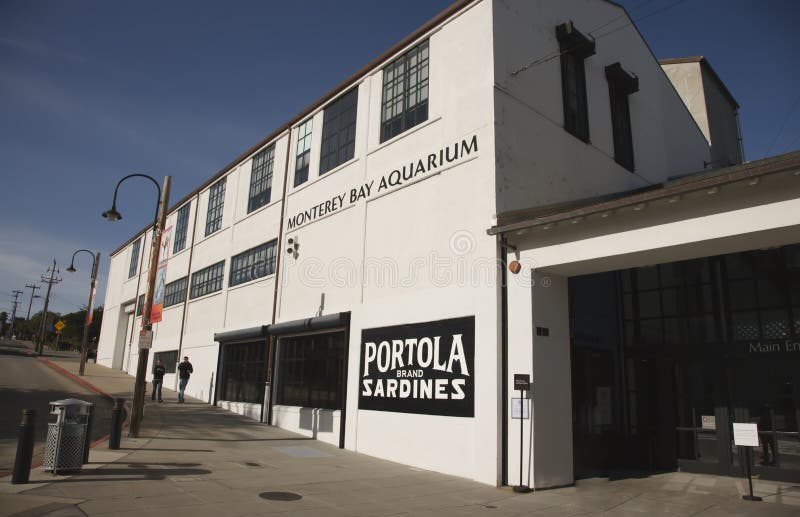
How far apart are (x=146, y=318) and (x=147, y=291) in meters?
0.76

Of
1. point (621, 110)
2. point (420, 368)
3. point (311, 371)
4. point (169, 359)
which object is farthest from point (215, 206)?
point (621, 110)

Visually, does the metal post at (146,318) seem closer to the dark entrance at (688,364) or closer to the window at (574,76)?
the dark entrance at (688,364)

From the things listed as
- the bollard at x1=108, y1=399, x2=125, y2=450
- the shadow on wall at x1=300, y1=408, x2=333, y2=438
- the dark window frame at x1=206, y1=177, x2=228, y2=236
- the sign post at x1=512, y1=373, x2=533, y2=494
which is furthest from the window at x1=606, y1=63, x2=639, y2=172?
the dark window frame at x1=206, y1=177, x2=228, y2=236

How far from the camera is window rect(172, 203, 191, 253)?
100 ft

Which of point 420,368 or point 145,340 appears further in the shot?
point 145,340

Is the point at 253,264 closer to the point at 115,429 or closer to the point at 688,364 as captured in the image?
the point at 115,429

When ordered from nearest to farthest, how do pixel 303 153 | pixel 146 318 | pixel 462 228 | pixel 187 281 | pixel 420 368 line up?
pixel 462 228 → pixel 420 368 → pixel 146 318 → pixel 303 153 → pixel 187 281

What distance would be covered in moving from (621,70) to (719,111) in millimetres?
12528

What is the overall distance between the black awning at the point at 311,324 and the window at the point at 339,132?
16.9 ft

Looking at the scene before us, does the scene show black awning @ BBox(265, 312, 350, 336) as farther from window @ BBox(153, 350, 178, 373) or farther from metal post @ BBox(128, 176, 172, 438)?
window @ BBox(153, 350, 178, 373)

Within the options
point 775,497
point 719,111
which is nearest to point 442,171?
point 775,497

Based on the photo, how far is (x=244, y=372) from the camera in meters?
21.1

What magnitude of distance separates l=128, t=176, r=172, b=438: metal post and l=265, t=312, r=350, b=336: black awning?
13.6 feet

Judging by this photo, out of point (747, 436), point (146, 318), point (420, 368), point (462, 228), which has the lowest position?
point (747, 436)
